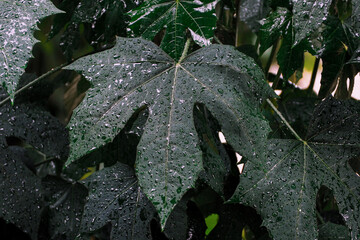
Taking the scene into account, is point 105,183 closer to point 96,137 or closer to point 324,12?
point 96,137

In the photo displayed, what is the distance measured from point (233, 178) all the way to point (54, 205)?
0.42 m

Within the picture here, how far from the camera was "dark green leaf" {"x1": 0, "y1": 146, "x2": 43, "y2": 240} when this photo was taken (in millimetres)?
746

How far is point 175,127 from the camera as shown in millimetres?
563

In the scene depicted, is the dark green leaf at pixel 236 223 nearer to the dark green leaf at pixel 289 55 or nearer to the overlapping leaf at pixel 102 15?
the dark green leaf at pixel 289 55

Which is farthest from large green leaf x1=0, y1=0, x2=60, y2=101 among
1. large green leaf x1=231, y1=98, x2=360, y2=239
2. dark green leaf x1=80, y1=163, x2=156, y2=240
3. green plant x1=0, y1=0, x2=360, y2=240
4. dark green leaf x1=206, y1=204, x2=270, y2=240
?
dark green leaf x1=206, y1=204, x2=270, y2=240

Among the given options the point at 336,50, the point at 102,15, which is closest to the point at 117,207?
the point at 102,15

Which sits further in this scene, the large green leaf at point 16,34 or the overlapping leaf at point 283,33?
the overlapping leaf at point 283,33

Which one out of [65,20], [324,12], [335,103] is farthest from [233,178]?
[65,20]

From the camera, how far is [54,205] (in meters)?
0.89

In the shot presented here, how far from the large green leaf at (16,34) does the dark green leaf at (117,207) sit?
0.87 feet

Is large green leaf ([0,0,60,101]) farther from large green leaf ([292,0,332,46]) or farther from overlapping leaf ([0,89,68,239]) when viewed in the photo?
large green leaf ([292,0,332,46])

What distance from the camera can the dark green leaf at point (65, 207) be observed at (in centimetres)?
85

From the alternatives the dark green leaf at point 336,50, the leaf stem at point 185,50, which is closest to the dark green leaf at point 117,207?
the leaf stem at point 185,50

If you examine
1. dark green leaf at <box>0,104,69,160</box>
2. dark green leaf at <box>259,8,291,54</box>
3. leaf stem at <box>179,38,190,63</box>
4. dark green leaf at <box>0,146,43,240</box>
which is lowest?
dark green leaf at <box>0,146,43,240</box>
